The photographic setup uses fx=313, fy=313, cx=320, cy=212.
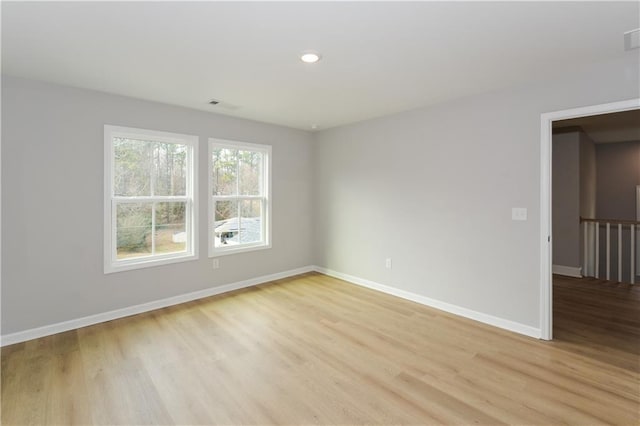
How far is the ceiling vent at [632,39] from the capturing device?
7.06 ft

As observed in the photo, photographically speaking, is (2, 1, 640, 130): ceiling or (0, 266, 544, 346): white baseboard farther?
(0, 266, 544, 346): white baseboard

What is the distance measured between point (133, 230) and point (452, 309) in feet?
12.7

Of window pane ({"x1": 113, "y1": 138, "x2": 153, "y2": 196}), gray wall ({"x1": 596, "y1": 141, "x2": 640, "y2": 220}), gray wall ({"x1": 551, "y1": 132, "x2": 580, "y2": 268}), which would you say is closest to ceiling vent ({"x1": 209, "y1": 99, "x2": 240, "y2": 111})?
window pane ({"x1": 113, "y1": 138, "x2": 153, "y2": 196})

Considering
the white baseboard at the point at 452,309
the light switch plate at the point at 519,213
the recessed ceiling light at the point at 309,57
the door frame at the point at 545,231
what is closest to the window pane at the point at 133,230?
the recessed ceiling light at the point at 309,57

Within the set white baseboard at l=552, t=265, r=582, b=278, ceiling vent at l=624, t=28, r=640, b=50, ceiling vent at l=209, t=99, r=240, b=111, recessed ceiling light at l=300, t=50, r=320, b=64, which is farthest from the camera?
white baseboard at l=552, t=265, r=582, b=278

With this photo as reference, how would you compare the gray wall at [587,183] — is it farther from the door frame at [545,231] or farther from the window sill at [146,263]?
the window sill at [146,263]

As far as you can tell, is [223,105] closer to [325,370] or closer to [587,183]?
[325,370]

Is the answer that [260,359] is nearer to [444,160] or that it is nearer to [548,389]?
[548,389]

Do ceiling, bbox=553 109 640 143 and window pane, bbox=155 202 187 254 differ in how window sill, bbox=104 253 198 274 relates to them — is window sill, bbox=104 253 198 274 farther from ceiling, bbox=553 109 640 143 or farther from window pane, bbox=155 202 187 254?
ceiling, bbox=553 109 640 143

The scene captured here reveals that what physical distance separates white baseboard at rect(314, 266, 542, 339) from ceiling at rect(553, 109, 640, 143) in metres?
2.71

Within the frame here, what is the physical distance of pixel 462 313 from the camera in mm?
3580

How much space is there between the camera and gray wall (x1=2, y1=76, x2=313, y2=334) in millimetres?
2922

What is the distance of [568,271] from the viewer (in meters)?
5.35

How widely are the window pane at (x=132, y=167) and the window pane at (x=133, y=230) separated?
0.17m
